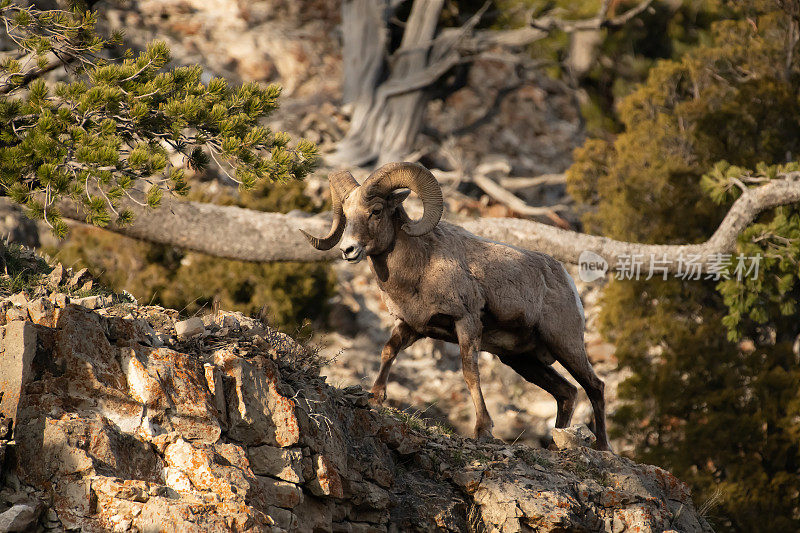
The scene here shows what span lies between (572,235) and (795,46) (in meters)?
8.30

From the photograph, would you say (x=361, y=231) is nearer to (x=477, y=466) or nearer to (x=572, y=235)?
(x=477, y=466)

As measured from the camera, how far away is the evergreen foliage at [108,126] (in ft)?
24.1

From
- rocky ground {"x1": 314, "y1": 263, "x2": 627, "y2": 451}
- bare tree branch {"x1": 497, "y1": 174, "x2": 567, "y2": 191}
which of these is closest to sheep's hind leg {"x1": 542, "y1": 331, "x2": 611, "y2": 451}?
rocky ground {"x1": 314, "y1": 263, "x2": 627, "y2": 451}

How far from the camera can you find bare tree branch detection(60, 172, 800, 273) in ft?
46.9

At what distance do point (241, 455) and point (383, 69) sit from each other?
76.6ft

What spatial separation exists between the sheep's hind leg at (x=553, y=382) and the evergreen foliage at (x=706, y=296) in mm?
7662

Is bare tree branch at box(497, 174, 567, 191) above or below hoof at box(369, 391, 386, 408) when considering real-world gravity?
below

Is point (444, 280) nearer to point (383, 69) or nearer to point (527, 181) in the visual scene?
point (527, 181)

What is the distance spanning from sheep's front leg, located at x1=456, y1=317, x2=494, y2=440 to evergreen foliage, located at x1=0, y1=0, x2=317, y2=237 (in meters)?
1.93

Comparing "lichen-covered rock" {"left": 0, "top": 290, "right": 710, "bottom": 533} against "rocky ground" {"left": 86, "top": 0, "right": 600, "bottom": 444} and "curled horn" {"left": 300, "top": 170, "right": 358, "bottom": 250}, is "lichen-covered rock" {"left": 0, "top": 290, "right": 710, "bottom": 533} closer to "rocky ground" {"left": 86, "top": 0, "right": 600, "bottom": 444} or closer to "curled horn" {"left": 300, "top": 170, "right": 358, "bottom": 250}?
"curled horn" {"left": 300, "top": 170, "right": 358, "bottom": 250}

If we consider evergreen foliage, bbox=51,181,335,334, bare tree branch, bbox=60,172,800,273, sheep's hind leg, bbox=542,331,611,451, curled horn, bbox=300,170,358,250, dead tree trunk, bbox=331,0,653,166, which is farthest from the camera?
dead tree trunk, bbox=331,0,653,166

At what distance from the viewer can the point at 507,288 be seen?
29.7ft

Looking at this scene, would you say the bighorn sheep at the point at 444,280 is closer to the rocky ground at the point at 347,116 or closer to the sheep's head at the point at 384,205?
the sheep's head at the point at 384,205

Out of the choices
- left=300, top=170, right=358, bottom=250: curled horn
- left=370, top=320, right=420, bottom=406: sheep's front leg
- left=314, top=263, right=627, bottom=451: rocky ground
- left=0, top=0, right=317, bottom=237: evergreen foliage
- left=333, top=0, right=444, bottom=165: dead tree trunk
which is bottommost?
left=314, top=263, right=627, bottom=451: rocky ground
